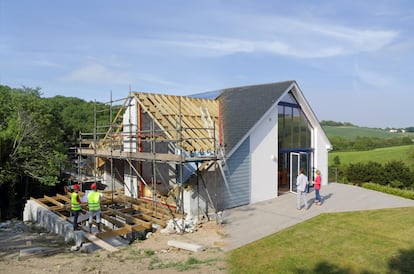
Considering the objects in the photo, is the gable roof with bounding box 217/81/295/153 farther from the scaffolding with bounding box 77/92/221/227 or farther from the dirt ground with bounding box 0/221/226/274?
the dirt ground with bounding box 0/221/226/274

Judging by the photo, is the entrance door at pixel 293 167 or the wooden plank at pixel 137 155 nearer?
the wooden plank at pixel 137 155

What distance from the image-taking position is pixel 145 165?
1580 centimetres

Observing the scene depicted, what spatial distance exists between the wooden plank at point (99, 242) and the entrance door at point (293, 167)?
33.0 feet

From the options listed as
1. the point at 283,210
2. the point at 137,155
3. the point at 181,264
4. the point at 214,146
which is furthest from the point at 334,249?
the point at 137,155

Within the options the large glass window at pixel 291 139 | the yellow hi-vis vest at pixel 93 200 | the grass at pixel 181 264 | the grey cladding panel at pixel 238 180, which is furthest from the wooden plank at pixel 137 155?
the large glass window at pixel 291 139

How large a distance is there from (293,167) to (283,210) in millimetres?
4327

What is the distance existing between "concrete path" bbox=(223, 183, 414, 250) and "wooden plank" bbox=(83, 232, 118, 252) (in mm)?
3211

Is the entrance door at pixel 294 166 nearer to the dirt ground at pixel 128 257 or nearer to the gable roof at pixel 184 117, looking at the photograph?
the gable roof at pixel 184 117

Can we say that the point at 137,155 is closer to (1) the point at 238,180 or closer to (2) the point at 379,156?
(1) the point at 238,180

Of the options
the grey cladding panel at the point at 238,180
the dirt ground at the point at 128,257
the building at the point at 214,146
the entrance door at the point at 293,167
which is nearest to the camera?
the dirt ground at the point at 128,257

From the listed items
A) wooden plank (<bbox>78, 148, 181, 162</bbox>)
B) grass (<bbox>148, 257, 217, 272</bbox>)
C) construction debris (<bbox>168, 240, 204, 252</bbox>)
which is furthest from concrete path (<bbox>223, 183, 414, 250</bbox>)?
wooden plank (<bbox>78, 148, 181, 162</bbox>)

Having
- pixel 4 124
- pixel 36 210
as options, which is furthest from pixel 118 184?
pixel 4 124

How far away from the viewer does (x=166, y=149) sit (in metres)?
14.6

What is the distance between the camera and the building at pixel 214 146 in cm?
1223
